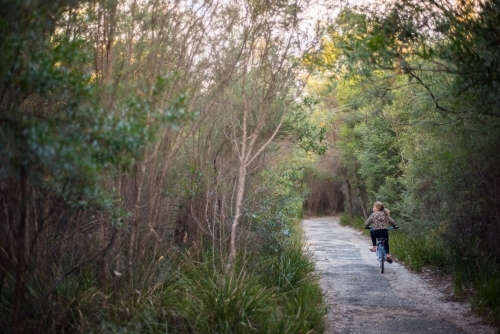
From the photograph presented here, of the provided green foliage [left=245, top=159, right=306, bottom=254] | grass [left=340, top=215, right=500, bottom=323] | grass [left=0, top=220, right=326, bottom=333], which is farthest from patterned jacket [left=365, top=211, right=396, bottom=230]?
grass [left=0, top=220, right=326, bottom=333]

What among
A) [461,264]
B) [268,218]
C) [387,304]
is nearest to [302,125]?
[268,218]

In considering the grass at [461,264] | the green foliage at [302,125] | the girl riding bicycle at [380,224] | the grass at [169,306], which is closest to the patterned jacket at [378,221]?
the girl riding bicycle at [380,224]

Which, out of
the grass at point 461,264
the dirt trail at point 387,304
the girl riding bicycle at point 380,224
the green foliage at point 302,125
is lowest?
the dirt trail at point 387,304

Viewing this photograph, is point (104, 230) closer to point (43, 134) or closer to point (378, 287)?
point (43, 134)

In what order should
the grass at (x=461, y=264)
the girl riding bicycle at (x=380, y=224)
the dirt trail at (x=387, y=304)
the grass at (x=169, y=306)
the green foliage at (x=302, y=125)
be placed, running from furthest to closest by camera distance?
the girl riding bicycle at (x=380, y=224)
the green foliage at (x=302, y=125)
the grass at (x=461, y=264)
the dirt trail at (x=387, y=304)
the grass at (x=169, y=306)

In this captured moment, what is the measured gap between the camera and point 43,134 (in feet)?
15.0

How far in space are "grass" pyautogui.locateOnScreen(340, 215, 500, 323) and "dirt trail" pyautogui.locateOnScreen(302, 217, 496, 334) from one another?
0.99 feet

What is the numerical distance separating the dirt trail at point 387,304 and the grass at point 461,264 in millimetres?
302

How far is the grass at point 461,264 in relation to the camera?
34.0 feet

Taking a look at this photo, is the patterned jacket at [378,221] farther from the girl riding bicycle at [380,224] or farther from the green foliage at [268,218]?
the green foliage at [268,218]

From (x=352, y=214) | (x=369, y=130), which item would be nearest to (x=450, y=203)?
(x=369, y=130)

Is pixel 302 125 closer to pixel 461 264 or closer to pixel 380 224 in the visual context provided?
pixel 380 224

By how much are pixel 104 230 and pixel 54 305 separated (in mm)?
1667

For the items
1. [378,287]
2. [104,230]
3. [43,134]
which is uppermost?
[43,134]
